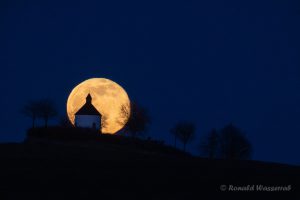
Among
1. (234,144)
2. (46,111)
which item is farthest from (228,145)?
(46,111)

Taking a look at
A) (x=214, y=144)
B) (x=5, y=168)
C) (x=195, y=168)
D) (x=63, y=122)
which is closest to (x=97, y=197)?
(x=5, y=168)

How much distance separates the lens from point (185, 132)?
313 feet

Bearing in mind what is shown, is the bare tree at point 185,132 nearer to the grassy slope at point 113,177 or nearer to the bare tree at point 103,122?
the bare tree at point 103,122

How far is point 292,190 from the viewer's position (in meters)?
32.4

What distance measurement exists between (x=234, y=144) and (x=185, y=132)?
294 inches

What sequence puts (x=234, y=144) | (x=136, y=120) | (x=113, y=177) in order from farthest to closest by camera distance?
(x=234, y=144) → (x=136, y=120) → (x=113, y=177)

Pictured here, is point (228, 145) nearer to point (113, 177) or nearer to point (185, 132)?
point (185, 132)

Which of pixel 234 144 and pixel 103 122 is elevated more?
pixel 103 122

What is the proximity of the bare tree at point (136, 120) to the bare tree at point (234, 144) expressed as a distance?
14.4m

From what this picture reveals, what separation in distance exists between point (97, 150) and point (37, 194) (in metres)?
27.7

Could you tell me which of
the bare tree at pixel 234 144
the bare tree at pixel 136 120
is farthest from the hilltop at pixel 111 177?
the bare tree at pixel 234 144

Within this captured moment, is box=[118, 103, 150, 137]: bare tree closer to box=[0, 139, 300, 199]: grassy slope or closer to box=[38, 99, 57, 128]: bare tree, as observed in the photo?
box=[38, 99, 57, 128]: bare tree

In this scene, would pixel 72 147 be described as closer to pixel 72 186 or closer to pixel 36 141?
pixel 36 141

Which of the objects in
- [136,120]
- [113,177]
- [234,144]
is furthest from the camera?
[234,144]
